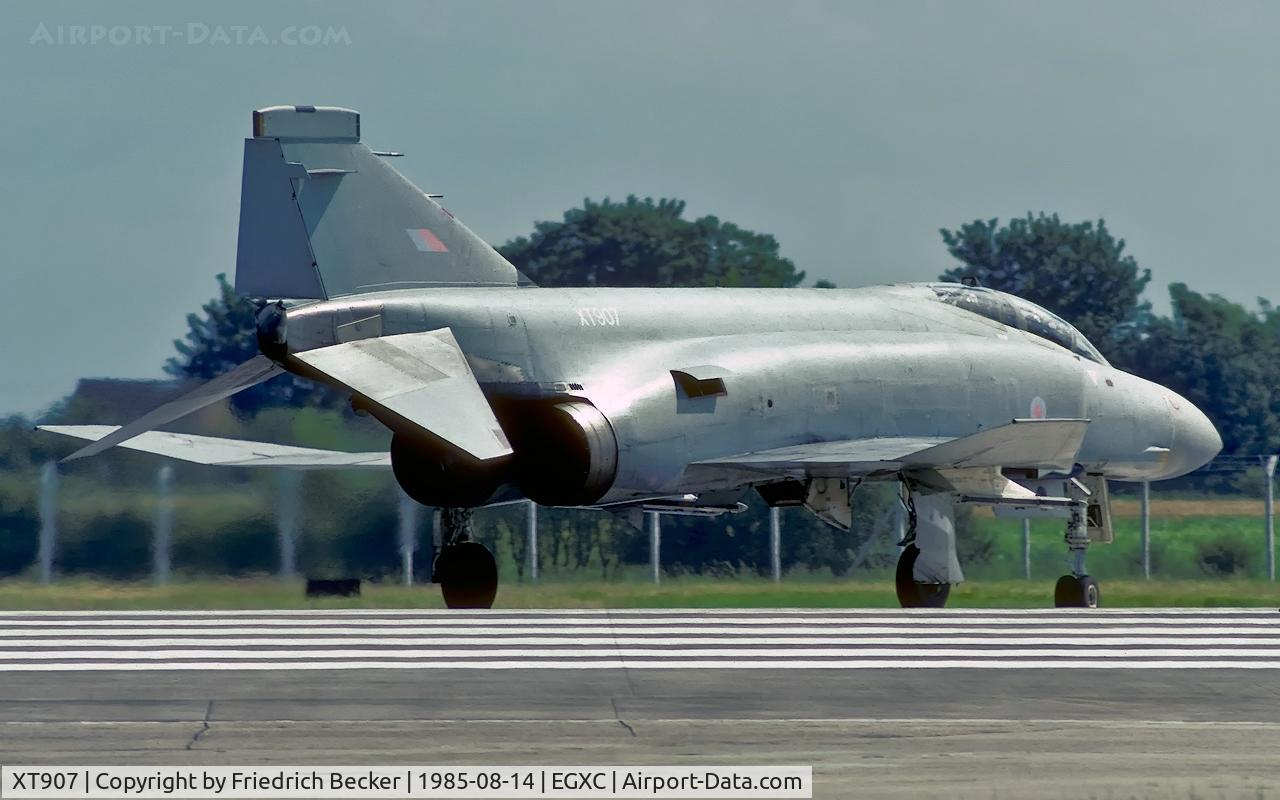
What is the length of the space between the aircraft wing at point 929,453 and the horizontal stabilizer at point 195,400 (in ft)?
14.9

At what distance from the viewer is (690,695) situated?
39.1ft

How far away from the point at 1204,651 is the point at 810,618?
373cm

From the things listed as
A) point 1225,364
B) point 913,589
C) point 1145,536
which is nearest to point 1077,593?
point 913,589

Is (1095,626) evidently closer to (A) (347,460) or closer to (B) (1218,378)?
(A) (347,460)

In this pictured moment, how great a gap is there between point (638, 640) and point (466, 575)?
554cm

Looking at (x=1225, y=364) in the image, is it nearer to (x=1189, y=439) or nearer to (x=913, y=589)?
(x=1189, y=439)

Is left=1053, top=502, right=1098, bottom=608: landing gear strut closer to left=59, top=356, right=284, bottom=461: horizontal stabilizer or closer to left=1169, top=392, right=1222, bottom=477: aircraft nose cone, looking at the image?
left=1169, top=392, right=1222, bottom=477: aircraft nose cone

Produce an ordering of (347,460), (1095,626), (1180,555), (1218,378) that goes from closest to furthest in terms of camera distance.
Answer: (1095,626)
(347,460)
(1180,555)
(1218,378)

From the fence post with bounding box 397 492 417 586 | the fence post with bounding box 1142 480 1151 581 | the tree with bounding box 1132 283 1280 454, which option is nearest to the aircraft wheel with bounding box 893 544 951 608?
the fence post with bounding box 397 492 417 586

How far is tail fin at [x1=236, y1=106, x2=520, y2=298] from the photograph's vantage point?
751 inches

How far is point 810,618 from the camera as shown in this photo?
699 inches

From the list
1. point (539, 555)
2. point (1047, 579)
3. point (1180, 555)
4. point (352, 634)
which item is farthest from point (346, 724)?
point (1180, 555)

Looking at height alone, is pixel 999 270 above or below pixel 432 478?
above

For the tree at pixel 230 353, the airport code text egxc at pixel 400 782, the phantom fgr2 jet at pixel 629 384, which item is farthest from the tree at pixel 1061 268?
the airport code text egxc at pixel 400 782
